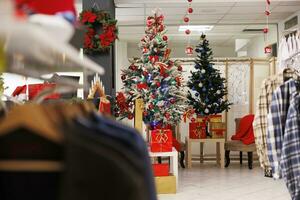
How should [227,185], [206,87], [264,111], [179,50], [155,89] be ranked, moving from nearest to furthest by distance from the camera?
[264,111], [155,89], [227,185], [206,87], [179,50]

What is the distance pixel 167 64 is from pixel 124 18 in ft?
12.2

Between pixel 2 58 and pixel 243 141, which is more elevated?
pixel 2 58

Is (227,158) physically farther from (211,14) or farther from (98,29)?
(98,29)

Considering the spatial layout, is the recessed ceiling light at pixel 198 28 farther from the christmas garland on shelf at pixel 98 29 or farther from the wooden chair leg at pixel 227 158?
the christmas garland on shelf at pixel 98 29

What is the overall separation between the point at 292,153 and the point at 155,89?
12.2 feet

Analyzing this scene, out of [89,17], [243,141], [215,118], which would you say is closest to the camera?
[89,17]

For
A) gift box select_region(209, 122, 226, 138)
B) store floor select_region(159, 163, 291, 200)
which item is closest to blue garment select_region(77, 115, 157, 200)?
store floor select_region(159, 163, 291, 200)

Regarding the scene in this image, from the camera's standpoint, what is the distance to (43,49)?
975 mm

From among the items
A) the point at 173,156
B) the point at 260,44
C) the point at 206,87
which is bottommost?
the point at 173,156

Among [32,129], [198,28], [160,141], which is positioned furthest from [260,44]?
[32,129]

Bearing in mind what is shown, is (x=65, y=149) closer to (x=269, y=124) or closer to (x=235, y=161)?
(x=269, y=124)

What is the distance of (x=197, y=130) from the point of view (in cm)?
849

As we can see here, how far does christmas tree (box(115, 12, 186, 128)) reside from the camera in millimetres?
6094

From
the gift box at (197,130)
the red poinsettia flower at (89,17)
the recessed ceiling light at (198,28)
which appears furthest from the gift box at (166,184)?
the recessed ceiling light at (198,28)
